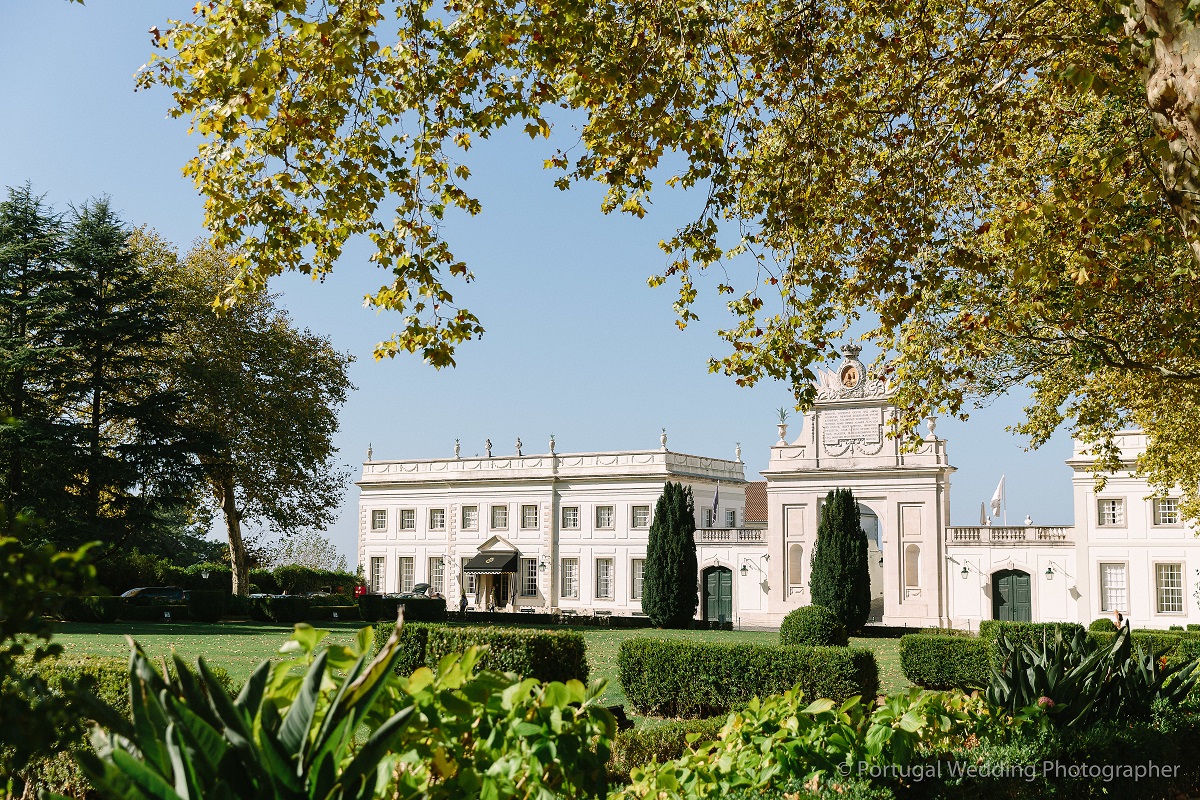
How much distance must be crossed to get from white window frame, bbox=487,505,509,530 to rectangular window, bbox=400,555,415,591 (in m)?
5.33

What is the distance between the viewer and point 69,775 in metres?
Result: 6.80

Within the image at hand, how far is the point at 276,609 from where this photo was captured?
35344 millimetres

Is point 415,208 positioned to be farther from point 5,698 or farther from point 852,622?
point 852,622

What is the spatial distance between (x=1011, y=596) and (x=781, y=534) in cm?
939

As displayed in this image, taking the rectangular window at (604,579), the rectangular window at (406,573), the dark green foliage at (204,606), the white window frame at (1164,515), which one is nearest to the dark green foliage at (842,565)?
the white window frame at (1164,515)

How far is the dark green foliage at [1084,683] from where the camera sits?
613 centimetres

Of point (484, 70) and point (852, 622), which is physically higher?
point (484, 70)

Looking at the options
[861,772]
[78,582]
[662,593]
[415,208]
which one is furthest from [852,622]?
[78,582]

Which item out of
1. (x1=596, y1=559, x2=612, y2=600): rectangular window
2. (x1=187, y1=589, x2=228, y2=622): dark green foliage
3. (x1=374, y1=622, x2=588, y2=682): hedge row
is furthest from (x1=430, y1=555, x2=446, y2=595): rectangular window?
(x1=374, y1=622, x2=588, y2=682): hedge row

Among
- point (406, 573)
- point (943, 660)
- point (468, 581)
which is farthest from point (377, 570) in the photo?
point (943, 660)

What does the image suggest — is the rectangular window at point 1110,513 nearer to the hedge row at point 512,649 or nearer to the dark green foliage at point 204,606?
the hedge row at point 512,649

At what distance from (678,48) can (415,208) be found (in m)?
2.63

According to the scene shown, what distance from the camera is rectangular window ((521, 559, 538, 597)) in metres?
49.2

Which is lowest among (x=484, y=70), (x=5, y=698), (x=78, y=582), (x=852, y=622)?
(x=852, y=622)
